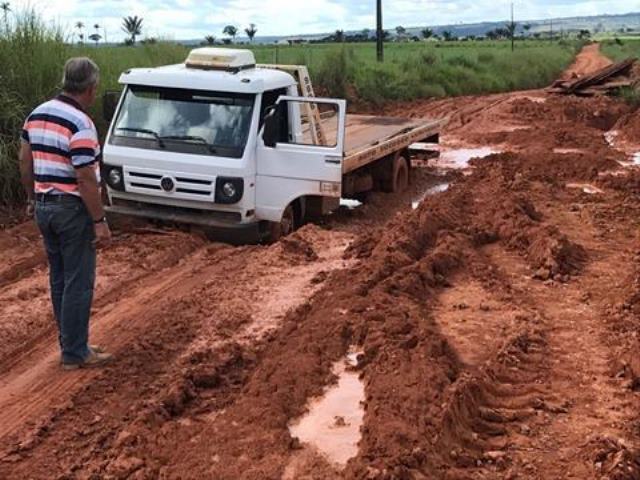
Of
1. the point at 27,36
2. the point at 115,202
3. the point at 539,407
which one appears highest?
the point at 27,36

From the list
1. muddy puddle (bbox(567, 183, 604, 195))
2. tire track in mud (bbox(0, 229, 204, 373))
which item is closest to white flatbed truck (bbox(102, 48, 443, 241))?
tire track in mud (bbox(0, 229, 204, 373))

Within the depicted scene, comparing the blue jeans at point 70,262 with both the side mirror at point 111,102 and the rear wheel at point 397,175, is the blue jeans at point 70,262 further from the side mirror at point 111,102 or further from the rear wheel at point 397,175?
the rear wheel at point 397,175

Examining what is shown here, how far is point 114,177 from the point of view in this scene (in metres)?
9.59

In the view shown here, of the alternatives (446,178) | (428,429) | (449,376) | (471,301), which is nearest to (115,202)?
(471,301)

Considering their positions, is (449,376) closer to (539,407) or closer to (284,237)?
(539,407)

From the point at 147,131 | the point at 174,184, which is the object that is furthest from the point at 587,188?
the point at 147,131

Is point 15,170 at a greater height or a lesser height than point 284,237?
greater

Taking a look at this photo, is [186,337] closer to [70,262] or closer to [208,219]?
[70,262]

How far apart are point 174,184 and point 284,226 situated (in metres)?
1.45

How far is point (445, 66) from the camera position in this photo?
33312 mm

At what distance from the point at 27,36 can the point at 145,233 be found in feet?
13.8

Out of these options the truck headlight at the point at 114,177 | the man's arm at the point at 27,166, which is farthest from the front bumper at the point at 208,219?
the man's arm at the point at 27,166

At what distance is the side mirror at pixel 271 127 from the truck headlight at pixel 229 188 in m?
0.55

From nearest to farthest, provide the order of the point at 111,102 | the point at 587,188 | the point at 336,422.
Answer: the point at 336,422, the point at 111,102, the point at 587,188
